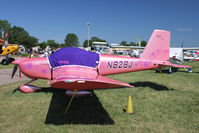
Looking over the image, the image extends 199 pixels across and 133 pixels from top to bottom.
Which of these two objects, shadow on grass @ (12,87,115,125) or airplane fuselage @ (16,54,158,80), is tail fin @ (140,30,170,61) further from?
shadow on grass @ (12,87,115,125)

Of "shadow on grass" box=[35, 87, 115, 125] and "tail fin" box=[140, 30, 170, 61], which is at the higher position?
"tail fin" box=[140, 30, 170, 61]

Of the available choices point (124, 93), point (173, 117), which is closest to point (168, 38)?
point (124, 93)

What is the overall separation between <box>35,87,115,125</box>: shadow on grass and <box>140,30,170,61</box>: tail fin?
3164mm

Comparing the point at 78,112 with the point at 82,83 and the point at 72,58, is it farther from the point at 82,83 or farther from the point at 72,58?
the point at 72,58

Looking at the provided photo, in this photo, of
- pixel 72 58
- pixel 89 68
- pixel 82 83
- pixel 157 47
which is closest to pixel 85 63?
pixel 89 68

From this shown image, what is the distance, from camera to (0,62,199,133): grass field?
3211 millimetres

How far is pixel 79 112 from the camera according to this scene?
399cm

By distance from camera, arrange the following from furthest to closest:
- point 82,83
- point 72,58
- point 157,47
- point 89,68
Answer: point 157,47
point 89,68
point 72,58
point 82,83

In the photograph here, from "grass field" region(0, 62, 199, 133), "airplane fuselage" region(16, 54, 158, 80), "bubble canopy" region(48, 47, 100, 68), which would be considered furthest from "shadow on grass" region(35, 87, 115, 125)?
"bubble canopy" region(48, 47, 100, 68)

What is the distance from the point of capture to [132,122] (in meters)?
3.48

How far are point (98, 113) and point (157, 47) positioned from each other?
4.13 meters

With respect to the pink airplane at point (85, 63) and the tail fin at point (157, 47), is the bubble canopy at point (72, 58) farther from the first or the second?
the tail fin at point (157, 47)

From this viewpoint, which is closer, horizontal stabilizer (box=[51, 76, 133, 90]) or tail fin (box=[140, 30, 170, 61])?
horizontal stabilizer (box=[51, 76, 133, 90])

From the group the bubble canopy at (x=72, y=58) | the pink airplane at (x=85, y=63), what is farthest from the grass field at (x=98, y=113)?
the bubble canopy at (x=72, y=58)
